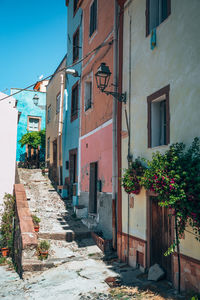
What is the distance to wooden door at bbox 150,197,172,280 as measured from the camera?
6.15m

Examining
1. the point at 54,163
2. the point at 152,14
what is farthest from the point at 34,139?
the point at 152,14

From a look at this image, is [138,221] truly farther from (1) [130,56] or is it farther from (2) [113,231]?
(1) [130,56]

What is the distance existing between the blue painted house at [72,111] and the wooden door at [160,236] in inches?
253

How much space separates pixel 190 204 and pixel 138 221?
259 centimetres

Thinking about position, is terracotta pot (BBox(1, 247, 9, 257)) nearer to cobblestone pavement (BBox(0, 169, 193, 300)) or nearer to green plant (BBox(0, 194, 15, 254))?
green plant (BBox(0, 194, 15, 254))

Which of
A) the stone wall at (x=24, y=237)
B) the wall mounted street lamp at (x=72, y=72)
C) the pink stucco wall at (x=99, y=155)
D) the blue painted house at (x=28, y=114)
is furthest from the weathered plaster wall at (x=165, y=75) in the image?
the blue painted house at (x=28, y=114)

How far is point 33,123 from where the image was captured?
24.5 meters

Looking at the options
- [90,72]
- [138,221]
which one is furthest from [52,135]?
[138,221]

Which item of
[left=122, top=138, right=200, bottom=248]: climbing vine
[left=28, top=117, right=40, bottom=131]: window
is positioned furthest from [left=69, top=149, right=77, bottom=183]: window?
[left=28, top=117, right=40, bottom=131]: window

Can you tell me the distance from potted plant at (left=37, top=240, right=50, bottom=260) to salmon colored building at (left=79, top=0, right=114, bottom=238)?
6.08 feet

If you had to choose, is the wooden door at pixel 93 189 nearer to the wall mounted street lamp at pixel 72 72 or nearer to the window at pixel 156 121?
the wall mounted street lamp at pixel 72 72

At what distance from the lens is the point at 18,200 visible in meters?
11.0

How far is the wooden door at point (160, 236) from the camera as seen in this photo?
6.15 meters

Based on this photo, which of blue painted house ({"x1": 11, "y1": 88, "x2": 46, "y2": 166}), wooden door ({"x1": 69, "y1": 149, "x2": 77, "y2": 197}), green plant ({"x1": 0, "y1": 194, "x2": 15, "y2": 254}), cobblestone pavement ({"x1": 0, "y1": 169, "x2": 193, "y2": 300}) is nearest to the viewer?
cobblestone pavement ({"x1": 0, "y1": 169, "x2": 193, "y2": 300})
